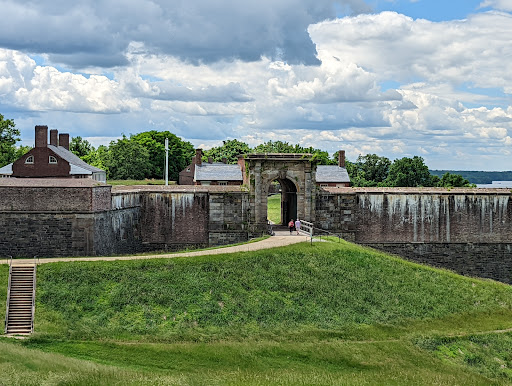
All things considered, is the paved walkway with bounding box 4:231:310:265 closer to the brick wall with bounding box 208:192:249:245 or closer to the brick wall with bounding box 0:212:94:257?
the brick wall with bounding box 0:212:94:257

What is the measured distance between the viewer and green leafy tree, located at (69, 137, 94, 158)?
120 meters

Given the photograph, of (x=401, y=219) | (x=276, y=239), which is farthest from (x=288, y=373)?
(x=401, y=219)

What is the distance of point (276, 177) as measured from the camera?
46.3 metres

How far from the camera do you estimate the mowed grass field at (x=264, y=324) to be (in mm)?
25312

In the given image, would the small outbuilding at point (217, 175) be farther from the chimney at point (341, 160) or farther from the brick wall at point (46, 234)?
the brick wall at point (46, 234)

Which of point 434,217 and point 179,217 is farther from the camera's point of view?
point 434,217

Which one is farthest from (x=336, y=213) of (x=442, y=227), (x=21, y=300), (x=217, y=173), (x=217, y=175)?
(x=217, y=173)

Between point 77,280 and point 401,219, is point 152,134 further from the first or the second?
point 77,280

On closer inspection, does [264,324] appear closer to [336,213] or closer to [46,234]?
[46,234]

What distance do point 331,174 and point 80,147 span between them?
61.8 metres

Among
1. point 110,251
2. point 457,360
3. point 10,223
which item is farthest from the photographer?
point 110,251

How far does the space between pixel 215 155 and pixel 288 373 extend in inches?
4119

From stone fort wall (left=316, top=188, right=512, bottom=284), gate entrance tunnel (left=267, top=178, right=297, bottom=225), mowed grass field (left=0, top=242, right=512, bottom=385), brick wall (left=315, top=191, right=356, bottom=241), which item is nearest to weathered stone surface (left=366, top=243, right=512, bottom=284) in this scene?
stone fort wall (left=316, top=188, right=512, bottom=284)

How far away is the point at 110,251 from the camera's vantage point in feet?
132
